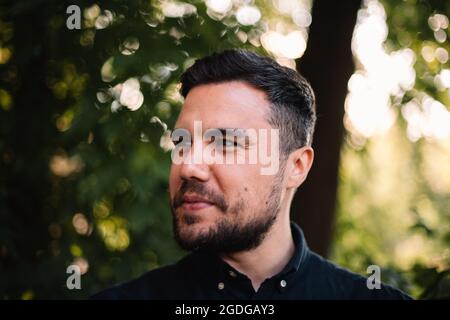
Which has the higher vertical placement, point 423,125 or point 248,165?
point 248,165

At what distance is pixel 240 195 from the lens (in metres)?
2.04

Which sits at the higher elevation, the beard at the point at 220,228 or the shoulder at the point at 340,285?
the beard at the point at 220,228

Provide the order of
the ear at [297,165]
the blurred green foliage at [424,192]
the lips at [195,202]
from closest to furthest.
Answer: the lips at [195,202] → the ear at [297,165] → the blurred green foliage at [424,192]

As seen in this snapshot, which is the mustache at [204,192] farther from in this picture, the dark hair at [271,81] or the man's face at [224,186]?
the dark hair at [271,81]

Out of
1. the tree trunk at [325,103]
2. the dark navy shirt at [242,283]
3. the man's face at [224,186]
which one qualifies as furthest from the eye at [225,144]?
the tree trunk at [325,103]

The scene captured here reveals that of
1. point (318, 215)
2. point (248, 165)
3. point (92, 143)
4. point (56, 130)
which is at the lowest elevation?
point (318, 215)

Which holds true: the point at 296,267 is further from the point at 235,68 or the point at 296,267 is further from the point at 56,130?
the point at 56,130

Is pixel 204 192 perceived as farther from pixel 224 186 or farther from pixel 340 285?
pixel 340 285

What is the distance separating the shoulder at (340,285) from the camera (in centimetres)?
215

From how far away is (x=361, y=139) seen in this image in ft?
13.9

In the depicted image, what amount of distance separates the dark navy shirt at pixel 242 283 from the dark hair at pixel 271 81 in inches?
20.6

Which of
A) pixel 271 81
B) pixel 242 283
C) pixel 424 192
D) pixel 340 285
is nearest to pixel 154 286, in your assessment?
pixel 242 283

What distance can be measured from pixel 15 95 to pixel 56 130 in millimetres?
389
